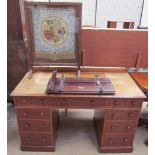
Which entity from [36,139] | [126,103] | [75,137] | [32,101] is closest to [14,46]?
[32,101]

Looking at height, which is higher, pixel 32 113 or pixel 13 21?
pixel 13 21

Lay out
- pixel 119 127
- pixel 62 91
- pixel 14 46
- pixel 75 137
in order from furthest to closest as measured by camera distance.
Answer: pixel 14 46 < pixel 75 137 < pixel 119 127 < pixel 62 91

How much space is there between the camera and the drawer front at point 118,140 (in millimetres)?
1752

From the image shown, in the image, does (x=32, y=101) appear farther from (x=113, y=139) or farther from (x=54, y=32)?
(x=113, y=139)

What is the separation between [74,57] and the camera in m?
1.86

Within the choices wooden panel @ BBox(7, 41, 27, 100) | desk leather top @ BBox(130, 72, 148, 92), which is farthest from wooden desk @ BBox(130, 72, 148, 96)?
wooden panel @ BBox(7, 41, 27, 100)

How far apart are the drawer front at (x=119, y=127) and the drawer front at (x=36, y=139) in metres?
0.57

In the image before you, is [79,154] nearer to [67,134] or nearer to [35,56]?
[67,134]

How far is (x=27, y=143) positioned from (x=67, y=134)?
481 mm

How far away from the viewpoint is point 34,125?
5.61 ft

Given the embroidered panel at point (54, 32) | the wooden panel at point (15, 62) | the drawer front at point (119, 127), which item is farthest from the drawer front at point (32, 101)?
the wooden panel at point (15, 62)

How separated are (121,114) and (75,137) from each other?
0.67m

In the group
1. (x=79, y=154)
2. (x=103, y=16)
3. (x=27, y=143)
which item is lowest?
(x=79, y=154)

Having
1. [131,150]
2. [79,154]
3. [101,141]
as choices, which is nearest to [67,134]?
[79,154]
